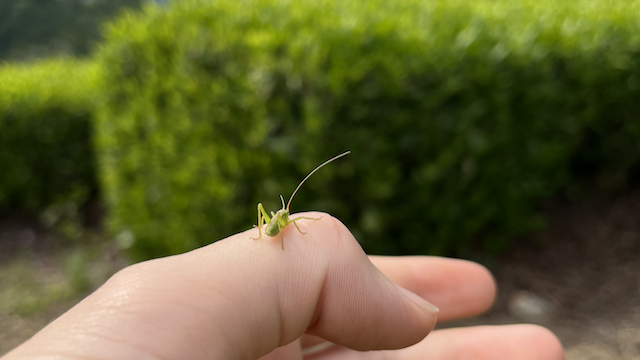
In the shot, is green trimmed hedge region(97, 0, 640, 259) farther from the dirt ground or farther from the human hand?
the human hand

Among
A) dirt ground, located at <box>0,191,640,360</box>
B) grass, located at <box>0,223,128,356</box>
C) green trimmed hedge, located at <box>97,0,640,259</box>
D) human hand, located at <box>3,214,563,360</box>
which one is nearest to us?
human hand, located at <box>3,214,563,360</box>

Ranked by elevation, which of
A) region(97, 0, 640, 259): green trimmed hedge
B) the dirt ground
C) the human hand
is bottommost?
the dirt ground

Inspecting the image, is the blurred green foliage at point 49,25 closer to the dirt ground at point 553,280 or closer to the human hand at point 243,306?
the dirt ground at point 553,280

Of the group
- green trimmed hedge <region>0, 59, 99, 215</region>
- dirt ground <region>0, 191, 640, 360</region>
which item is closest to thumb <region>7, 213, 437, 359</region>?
dirt ground <region>0, 191, 640, 360</region>

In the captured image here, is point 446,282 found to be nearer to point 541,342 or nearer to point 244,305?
point 541,342

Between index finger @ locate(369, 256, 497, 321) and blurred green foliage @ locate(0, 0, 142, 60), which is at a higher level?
blurred green foliage @ locate(0, 0, 142, 60)

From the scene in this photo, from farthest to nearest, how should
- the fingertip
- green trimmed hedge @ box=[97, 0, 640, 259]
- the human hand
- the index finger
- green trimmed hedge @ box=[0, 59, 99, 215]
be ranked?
green trimmed hedge @ box=[0, 59, 99, 215] → green trimmed hedge @ box=[97, 0, 640, 259] → the index finger → the fingertip → the human hand

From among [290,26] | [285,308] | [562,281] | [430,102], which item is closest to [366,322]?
[285,308]
